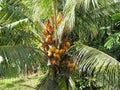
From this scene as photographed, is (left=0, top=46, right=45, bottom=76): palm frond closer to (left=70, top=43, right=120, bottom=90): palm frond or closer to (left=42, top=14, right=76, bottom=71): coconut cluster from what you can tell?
(left=42, top=14, right=76, bottom=71): coconut cluster

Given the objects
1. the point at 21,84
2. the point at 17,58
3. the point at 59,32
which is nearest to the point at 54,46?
the point at 59,32

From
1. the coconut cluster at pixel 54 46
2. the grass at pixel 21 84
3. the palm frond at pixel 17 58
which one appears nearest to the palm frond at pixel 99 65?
the coconut cluster at pixel 54 46

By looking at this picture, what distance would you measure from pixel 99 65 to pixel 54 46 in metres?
1.60

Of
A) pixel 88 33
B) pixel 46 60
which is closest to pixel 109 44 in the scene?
pixel 88 33

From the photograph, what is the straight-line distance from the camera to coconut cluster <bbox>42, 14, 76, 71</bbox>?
7.02m

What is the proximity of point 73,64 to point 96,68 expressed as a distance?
1.14 m

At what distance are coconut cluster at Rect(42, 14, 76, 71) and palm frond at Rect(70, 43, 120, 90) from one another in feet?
1.31

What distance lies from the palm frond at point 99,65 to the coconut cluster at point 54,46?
401 millimetres

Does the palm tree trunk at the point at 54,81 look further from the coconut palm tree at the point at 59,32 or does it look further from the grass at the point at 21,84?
the grass at the point at 21,84

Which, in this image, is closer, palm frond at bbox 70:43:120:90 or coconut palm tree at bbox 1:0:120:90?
palm frond at bbox 70:43:120:90

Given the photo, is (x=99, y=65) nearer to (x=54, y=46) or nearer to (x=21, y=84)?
(x=54, y=46)

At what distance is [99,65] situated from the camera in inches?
230

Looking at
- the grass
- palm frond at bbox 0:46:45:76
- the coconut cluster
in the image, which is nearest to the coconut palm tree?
the coconut cluster

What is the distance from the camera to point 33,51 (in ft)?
21.6
